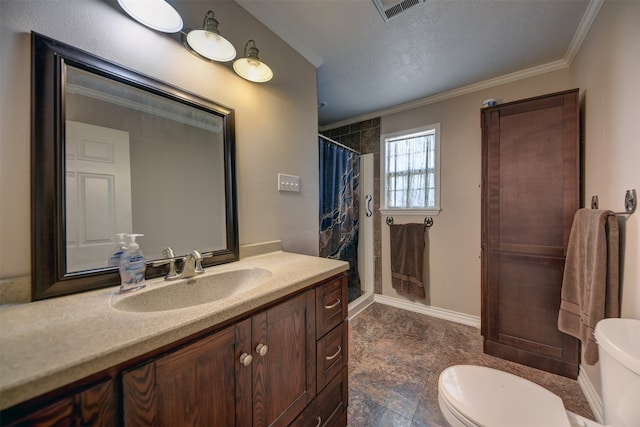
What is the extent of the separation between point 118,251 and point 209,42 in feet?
3.36

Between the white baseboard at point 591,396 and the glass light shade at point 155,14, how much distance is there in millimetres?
2787

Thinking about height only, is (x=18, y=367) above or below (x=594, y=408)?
above

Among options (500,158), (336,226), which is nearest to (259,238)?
(336,226)

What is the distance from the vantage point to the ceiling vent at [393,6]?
4.31 ft

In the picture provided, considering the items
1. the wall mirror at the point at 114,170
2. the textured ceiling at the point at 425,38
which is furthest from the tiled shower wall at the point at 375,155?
the wall mirror at the point at 114,170

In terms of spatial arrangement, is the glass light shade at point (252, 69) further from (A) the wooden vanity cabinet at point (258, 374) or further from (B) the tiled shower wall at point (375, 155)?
(B) the tiled shower wall at point (375, 155)

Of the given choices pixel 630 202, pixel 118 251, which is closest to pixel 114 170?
pixel 118 251

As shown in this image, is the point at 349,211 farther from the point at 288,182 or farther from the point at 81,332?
the point at 81,332

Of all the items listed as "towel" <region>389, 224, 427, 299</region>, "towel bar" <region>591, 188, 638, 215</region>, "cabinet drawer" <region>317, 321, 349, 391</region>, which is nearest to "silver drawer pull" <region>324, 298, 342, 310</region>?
"cabinet drawer" <region>317, 321, 349, 391</region>

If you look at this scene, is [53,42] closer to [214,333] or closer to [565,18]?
[214,333]

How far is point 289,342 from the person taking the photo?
0.86 meters

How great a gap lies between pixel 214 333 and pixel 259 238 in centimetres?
78

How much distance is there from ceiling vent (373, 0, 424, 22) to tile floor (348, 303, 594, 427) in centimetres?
233

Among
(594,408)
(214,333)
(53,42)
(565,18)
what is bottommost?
(594,408)
